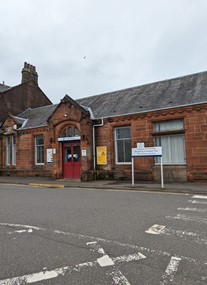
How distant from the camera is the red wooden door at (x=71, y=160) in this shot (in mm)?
17188

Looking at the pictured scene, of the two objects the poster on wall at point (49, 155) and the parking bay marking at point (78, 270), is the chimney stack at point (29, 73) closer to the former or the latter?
the poster on wall at point (49, 155)

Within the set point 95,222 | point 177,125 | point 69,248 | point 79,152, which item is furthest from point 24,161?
point 69,248

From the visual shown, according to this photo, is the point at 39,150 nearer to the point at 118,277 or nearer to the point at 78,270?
the point at 78,270

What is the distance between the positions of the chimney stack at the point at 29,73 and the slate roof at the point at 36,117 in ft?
14.9

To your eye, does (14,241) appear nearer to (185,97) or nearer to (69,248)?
(69,248)

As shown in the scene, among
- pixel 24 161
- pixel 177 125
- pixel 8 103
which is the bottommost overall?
pixel 24 161

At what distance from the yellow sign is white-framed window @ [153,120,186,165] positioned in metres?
3.64

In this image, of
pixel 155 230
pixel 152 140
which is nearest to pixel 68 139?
pixel 152 140

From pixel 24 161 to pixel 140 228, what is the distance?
56.9ft

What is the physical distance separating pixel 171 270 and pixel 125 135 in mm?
13008

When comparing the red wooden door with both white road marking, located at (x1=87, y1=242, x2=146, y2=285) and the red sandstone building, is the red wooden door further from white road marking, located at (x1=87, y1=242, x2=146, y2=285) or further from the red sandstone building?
white road marking, located at (x1=87, y1=242, x2=146, y2=285)

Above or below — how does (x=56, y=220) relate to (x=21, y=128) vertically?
below

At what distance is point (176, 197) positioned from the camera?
9492 millimetres

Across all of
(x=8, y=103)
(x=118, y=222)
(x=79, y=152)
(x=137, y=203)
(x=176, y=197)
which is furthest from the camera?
(x=8, y=103)
